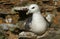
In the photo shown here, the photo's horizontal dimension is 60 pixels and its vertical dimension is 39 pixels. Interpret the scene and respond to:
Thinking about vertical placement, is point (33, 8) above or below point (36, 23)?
above

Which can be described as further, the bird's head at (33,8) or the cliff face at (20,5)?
the cliff face at (20,5)

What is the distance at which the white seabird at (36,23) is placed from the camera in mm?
1803

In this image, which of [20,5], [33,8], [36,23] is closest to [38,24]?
[36,23]

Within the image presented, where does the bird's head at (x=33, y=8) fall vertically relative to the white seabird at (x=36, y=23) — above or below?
above

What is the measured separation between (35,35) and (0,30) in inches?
13.2

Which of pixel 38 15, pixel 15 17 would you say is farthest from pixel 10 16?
pixel 38 15

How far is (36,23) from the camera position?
5.95 ft

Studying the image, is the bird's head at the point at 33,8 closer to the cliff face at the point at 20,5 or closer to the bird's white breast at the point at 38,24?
the bird's white breast at the point at 38,24

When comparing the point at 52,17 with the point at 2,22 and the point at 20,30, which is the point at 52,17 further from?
the point at 2,22

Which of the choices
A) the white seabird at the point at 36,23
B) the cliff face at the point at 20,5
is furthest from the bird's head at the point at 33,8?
the cliff face at the point at 20,5

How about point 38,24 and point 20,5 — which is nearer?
point 38,24

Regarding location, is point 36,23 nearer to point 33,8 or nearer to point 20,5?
point 33,8

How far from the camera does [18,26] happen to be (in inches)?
78.5

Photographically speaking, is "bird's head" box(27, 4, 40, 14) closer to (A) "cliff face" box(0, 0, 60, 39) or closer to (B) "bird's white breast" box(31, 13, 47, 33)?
(B) "bird's white breast" box(31, 13, 47, 33)
